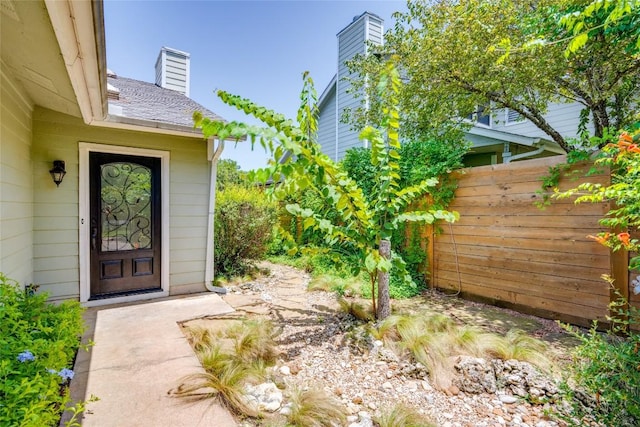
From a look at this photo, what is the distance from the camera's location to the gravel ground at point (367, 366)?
2.21 m

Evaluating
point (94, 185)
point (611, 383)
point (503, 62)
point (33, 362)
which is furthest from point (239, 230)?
point (611, 383)

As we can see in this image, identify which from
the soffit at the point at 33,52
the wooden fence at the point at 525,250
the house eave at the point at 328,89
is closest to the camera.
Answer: the soffit at the point at 33,52

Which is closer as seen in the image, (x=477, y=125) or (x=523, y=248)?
(x=523, y=248)

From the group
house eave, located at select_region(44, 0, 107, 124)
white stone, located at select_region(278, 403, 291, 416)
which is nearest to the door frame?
house eave, located at select_region(44, 0, 107, 124)

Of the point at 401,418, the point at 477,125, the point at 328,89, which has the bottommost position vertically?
the point at 401,418

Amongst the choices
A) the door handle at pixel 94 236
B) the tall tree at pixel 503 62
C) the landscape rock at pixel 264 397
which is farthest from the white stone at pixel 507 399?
the door handle at pixel 94 236

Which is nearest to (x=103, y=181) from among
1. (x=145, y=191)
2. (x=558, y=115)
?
(x=145, y=191)

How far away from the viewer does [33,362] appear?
1.78 metres

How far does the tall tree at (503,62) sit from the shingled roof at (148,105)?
11.9 ft

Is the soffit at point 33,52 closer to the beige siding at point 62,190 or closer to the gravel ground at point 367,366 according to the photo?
the beige siding at point 62,190

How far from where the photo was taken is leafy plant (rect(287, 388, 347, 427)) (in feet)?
6.70

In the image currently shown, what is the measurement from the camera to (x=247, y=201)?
20.3 ft

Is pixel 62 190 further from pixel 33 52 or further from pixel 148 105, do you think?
pixel 33 52

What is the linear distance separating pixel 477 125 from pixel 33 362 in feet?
29.7
